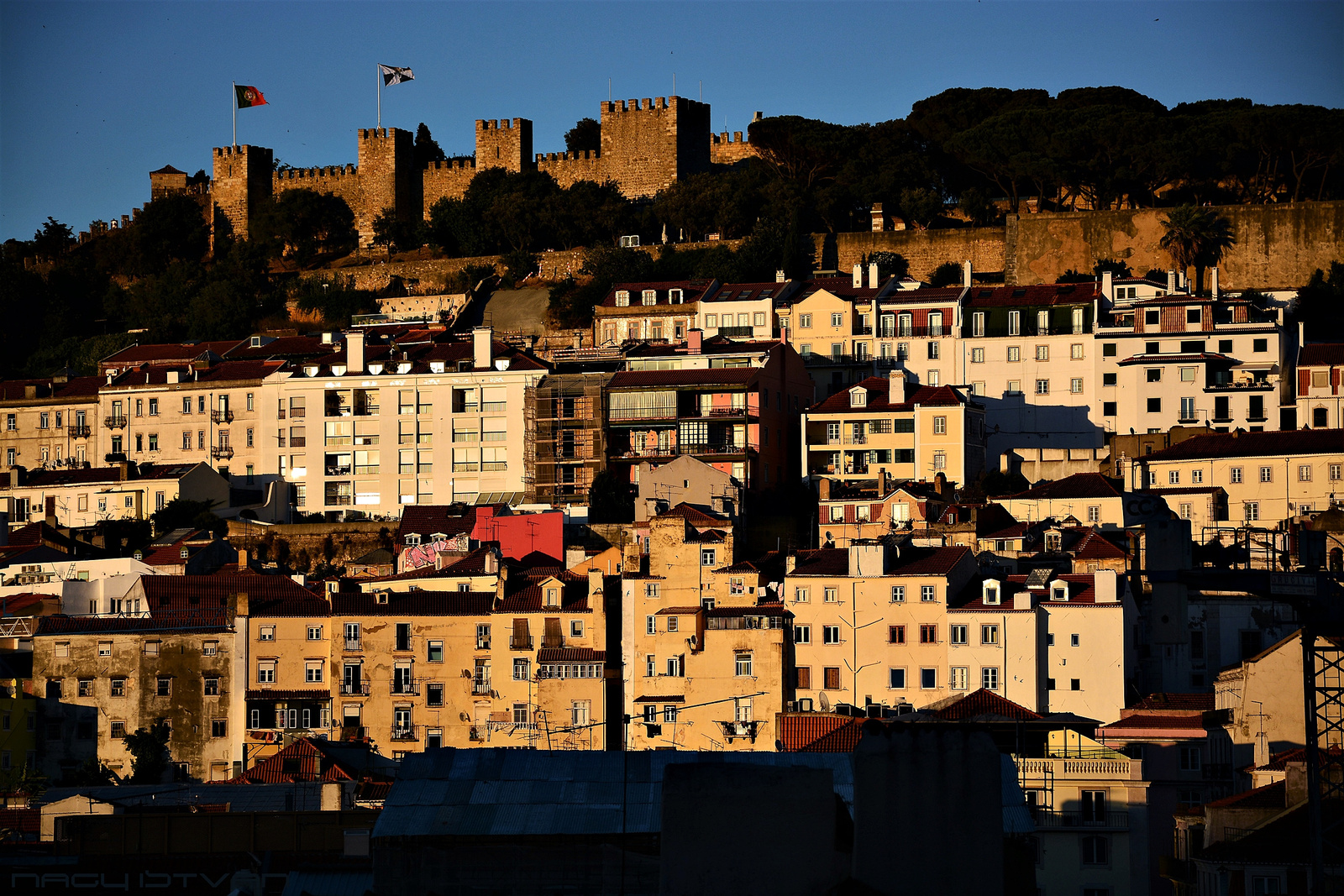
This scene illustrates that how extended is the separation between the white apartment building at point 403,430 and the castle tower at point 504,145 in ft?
87.3

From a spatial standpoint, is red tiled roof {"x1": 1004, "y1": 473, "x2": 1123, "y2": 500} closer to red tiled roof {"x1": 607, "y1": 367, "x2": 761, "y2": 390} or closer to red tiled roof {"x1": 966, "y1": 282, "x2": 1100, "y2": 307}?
red tiled roof {"x1": 607, "y1": 367, "x2": 761, "y2": 390}

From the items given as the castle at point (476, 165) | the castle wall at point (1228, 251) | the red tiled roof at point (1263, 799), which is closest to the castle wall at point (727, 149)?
the castle at point (476, 165)

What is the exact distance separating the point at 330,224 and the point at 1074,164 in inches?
1355

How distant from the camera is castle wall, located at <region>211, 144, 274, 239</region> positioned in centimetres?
9094

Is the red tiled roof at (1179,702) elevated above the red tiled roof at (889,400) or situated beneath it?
situated beneath

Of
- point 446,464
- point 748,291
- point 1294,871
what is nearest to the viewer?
A: point 1294,871

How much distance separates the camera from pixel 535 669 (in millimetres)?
44406

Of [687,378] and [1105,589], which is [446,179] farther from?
[1105,589]

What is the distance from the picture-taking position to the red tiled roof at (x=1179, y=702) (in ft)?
117

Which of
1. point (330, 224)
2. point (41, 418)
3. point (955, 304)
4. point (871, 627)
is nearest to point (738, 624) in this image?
point (871, 627)

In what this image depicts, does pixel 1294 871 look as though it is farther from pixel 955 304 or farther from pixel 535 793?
pixel 955 304

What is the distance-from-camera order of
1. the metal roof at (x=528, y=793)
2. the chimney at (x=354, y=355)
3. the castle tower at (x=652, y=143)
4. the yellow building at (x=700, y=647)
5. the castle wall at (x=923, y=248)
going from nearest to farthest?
the metal roof at (x=528, y=793) < the yellow building at (x=700, y=647) < the chimney at (x=354, y=355) < the castle wall at (x=923, y=248) < the castle tower at (x=652, y=143)

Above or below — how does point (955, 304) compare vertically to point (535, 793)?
above

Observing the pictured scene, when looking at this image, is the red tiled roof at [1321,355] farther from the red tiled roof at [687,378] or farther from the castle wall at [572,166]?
the castle wall at [572,166]
